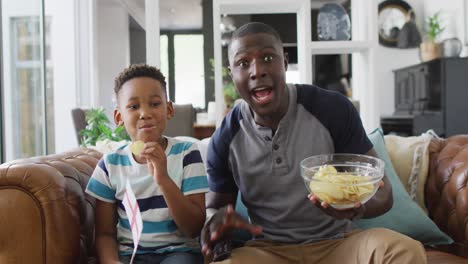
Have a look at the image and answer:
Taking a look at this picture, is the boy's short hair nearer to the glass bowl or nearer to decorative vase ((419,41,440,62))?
the glass bowl

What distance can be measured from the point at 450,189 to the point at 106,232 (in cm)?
126

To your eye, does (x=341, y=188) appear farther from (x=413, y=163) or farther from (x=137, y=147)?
(x=413, y=163)

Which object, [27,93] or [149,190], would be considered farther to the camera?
[27,93]

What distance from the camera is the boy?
1273 mm

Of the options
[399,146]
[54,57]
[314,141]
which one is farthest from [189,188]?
[54,57]

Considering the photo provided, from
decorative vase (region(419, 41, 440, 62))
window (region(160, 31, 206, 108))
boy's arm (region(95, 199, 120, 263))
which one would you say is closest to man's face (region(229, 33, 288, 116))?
boy's arm (region(95, 199, 120, 263))

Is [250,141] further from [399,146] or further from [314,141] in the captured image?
[399,146]

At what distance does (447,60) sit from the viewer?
171 inches

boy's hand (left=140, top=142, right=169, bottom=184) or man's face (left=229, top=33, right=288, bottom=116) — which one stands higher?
man's face (left=229, top=33, right=288, bottom=116)

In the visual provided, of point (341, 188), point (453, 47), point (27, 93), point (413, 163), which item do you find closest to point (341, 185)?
point (341, 188)

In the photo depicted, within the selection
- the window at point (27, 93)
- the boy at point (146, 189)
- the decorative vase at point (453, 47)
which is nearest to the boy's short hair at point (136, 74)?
the boy at point (146, 189)

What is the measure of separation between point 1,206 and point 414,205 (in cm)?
144

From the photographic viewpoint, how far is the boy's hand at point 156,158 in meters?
1.18

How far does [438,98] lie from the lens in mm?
4480
